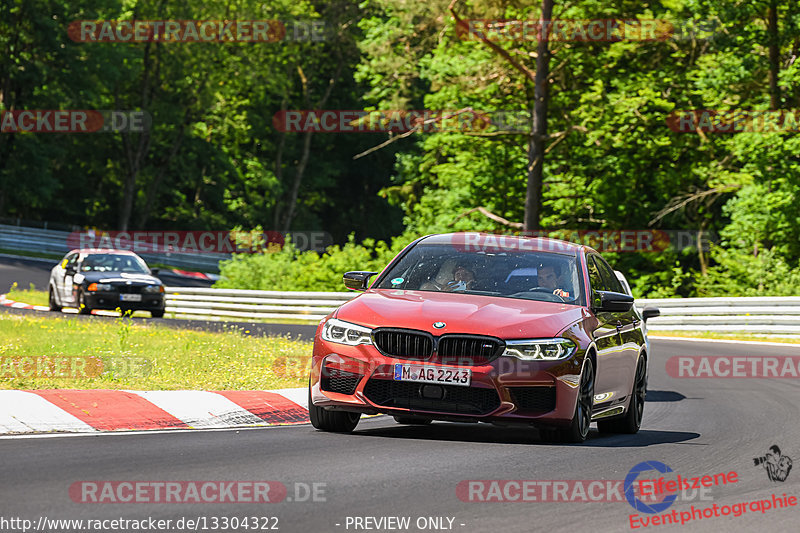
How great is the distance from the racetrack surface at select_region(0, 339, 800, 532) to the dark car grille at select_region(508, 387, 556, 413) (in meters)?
0.33

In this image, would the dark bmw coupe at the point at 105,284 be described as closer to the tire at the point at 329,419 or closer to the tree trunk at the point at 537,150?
the tree trunk at the point at 537,150

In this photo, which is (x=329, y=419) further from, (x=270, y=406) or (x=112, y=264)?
(x=112, y=264)

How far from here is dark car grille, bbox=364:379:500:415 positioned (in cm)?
913

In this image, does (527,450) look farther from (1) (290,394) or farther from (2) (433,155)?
(2) (433,155)

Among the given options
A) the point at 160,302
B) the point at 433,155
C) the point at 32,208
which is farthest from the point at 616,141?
the point at 32,208

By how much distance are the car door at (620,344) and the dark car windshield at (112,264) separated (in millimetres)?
20263

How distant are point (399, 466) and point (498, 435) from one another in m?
2.37

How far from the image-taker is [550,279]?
10.4m

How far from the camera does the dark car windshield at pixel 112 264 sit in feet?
98.9

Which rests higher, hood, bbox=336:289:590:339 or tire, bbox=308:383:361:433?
hood, bbox=336:289:590:339

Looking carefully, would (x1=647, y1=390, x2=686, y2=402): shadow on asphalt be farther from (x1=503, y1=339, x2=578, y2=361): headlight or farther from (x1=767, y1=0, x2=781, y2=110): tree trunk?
(x1=767, y1=0, x2=781, y2=110): tree trunk

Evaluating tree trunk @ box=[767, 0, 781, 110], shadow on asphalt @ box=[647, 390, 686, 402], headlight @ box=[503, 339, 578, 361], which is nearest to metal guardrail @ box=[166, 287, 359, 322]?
tree trunk @ box=[767, 0, 781, 110]

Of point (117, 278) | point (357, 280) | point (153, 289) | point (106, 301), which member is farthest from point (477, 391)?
point (153, 289)

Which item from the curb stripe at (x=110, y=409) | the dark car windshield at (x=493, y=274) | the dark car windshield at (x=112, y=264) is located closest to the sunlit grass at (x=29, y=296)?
the dark car windshield at (x=112, y=264)
